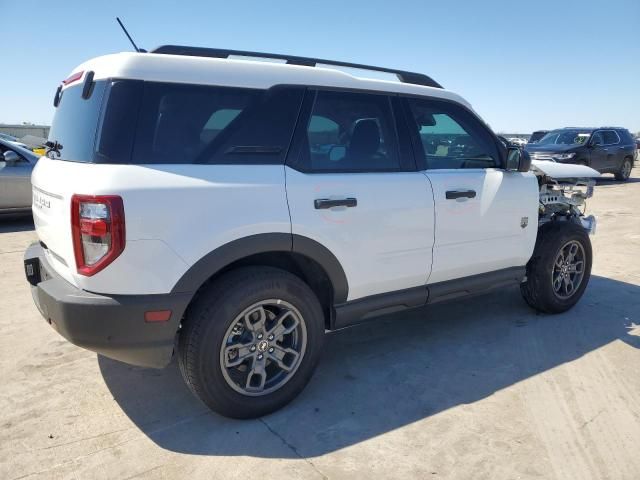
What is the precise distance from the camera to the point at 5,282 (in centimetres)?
536

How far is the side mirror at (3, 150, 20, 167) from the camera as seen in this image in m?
7.99

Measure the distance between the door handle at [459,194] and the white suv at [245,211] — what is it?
12 mm

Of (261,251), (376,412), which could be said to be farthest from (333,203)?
(376,412)

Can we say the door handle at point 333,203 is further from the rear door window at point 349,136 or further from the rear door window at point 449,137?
the rear door window at point 449,137

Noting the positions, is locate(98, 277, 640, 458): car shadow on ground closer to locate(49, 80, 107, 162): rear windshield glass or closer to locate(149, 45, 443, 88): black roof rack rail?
locate(49, 80, 107, 162): rear windshield glass

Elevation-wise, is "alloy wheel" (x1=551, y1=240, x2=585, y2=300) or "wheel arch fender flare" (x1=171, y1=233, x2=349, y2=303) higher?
"wheel arch fender flare" (x1=171, y1=233, x2=349, y2=303)

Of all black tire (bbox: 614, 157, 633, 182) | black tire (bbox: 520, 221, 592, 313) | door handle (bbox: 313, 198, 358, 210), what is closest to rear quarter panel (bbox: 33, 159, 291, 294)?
door handle (bbox: 313, 198, 358, 210)

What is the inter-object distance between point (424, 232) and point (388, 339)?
1122mm

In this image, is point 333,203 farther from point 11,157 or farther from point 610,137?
point 610,137

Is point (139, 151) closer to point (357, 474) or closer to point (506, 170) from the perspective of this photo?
point (357, 474)

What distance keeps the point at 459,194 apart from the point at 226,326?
1.89 m

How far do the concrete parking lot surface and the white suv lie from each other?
1.15 feet

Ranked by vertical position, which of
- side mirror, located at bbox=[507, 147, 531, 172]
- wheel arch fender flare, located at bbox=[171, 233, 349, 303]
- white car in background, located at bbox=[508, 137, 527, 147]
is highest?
white car in background, located at bbox=[508, 137, 527, 147]

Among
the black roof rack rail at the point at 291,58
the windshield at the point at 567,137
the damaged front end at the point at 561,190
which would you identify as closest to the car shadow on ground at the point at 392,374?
the damaged front end at the point at 561,190
